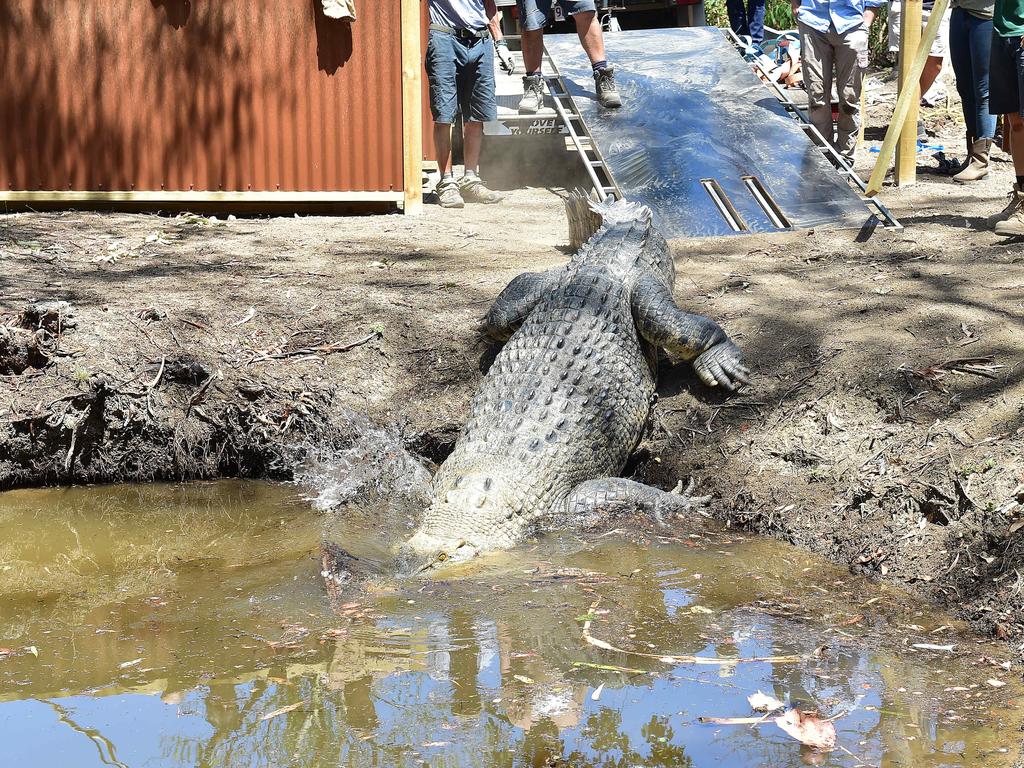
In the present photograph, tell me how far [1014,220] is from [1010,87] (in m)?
0.98

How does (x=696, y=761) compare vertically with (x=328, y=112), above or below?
below

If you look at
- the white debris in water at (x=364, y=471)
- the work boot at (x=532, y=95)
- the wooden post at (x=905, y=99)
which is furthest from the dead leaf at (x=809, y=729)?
the work boot at (x=532, y=95)

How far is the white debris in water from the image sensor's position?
15.8 ft

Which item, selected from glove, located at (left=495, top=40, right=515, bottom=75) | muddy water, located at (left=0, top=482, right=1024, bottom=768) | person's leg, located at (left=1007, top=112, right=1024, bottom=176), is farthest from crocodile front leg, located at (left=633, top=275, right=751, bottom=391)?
glove, located at (left=495, top=40, right=515, bottom=75)

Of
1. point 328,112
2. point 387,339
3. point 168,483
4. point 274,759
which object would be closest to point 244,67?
point 328,112

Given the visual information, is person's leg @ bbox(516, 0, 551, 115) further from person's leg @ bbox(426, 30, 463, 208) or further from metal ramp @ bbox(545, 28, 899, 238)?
person's leg @ bbox(426, 30, 463, 208)

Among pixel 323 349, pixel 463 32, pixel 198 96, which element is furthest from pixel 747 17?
pixel 323 349

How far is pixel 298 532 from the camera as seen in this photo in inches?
Result: 180

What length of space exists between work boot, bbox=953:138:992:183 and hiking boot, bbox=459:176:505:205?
391 centimetres

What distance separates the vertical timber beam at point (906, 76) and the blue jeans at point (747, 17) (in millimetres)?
4452

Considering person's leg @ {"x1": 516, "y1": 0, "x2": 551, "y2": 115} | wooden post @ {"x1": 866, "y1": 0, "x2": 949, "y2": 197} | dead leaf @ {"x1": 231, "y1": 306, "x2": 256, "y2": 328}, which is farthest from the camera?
person's leg @ {"x1": 516, "y1": 0, "x2": 551, "y2": 115}

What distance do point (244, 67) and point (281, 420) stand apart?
13.2 ft

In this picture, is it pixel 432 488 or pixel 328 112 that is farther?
pixel 328 112

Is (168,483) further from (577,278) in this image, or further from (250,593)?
(577,278)
